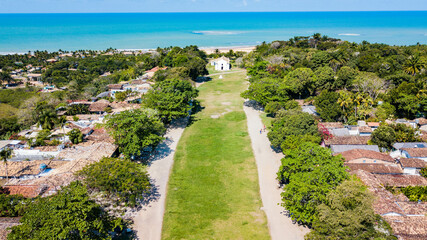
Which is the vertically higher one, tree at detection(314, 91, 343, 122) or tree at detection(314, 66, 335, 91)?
tree at detection(314, 66, 335, 91)

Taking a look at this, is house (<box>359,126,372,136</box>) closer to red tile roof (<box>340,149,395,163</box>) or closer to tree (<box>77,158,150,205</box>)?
red tile roof (<box>340,149,395,163</box>)

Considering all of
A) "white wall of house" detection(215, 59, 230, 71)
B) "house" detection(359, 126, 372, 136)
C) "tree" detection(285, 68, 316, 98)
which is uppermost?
"white wall of house" detection(215, 59, 230, 71)

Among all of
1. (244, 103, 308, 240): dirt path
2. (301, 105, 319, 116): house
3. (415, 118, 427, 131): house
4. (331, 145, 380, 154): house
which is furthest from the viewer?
(301, 105, 319, 116): house

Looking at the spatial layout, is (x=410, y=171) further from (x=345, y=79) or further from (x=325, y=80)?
(x=345, y=79)

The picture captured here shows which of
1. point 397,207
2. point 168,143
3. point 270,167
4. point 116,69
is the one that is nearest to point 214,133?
point 168,143

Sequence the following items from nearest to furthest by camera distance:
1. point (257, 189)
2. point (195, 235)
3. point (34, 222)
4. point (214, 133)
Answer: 1. point (34, 222)
2. point (195, 235)
3. point (257, 189)
4. point (214, 133)

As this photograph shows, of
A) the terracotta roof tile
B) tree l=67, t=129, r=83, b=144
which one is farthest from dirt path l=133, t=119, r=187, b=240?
the terracotta roof tile

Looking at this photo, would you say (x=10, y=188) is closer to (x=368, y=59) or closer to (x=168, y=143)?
(x=168, y=143)
